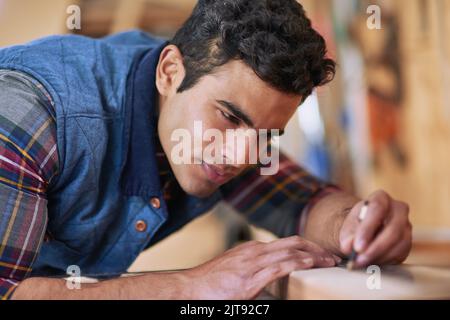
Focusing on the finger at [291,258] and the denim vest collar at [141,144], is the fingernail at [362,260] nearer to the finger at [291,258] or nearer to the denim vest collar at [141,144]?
the finger at [291,258]

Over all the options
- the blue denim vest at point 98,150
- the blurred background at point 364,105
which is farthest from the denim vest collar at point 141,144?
the blurred background at point 364,105

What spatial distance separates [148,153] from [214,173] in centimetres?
12

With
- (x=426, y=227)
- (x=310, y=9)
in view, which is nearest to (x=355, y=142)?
(x=426, y=227)

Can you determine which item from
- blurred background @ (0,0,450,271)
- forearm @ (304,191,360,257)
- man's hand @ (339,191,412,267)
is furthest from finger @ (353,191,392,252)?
blurred background @ (0,0,450,271)

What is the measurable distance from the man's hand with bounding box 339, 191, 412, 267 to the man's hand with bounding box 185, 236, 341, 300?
0.05 m

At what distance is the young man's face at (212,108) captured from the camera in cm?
81

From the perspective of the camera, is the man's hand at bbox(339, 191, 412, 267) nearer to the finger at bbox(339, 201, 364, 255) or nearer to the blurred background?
the finger at bbox(339, 201, 364, 255)

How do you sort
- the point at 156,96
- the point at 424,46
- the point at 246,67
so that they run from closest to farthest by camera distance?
the point at 246,67 → the point at 156,96 → the point at 424,46

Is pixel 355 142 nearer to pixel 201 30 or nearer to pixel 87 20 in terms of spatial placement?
pixel 87 20

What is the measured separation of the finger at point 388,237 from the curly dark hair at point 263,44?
0.80 ft

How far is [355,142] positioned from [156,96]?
211 centimetres

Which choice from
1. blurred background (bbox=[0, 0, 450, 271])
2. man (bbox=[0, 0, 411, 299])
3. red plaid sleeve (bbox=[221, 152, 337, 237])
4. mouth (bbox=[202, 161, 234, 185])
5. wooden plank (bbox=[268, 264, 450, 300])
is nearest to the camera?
wooden plank (bbox=[268, 264, 450, 300])

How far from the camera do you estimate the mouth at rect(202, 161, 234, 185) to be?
87cm

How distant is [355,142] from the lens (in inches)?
113
